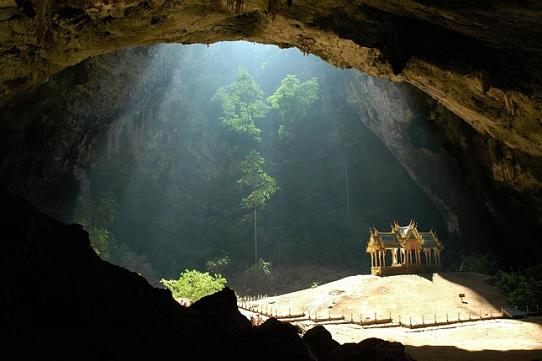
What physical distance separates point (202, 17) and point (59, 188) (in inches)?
618

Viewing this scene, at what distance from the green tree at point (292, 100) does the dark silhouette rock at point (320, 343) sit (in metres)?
34.8

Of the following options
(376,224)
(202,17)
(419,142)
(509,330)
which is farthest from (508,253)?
(202,17)

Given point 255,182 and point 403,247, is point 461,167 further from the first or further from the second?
point 255,182

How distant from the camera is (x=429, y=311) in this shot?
61.3 ft

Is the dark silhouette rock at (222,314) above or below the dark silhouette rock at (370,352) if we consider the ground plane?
above

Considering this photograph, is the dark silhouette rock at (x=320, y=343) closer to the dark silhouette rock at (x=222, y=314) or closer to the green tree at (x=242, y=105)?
the dark silhouette rock at (x=222, y=314)

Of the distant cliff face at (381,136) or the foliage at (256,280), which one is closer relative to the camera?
the distant cliff face at (381,136)

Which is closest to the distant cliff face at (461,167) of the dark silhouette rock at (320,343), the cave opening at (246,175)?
the cave opening at (246,175)

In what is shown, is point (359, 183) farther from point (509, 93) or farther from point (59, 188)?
point (509, 93)

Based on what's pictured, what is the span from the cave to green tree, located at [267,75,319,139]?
2047cm

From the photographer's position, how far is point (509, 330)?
46.8 ft

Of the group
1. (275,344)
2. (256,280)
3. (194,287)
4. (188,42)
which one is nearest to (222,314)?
(275,344)

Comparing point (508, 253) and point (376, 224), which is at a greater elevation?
point (376, 224)

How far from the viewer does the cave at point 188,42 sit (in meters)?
7.49
